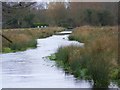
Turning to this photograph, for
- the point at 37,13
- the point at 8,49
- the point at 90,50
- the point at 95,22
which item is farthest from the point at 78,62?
the point at 37,13

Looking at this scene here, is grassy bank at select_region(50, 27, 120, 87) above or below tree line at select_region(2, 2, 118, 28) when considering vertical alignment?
above

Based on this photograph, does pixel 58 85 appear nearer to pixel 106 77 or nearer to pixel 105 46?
pixel 106 77

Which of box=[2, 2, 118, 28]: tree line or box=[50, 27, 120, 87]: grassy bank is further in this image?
box=[2, 2, 118, 28]: tree line

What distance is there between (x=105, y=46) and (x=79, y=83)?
129 inches

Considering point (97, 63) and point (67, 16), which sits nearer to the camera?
point (97, 63)

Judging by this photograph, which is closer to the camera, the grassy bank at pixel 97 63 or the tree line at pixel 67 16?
the grassy bank at pixel 97 63

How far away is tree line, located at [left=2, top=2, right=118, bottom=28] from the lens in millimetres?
55297

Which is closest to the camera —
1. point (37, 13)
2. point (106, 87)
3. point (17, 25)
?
point (106, 87)

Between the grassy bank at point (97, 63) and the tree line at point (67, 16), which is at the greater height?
the grassy bank at point (97, 63)

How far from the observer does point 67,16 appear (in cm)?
8481

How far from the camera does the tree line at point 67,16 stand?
55.3 metres

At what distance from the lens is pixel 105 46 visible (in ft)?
58.6

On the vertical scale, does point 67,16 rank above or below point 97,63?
below

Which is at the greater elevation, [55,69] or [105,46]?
[105,46]
